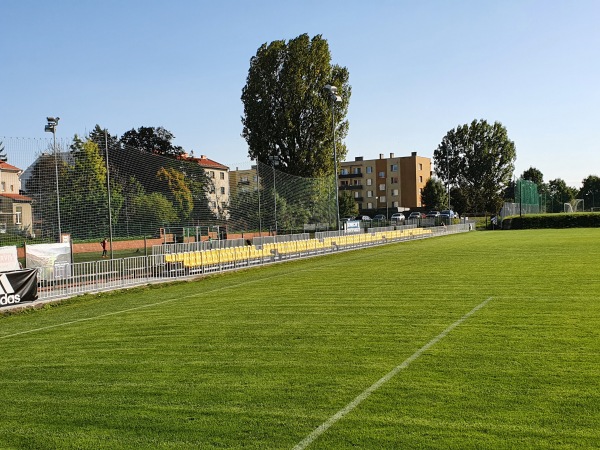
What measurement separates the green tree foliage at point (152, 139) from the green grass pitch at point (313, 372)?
59730 millimetres

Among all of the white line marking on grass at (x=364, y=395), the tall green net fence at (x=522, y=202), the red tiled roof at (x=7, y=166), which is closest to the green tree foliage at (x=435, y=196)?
the tall green net fence at (x=522, y=202)

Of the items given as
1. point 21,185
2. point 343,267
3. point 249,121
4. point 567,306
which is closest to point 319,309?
point 567,306

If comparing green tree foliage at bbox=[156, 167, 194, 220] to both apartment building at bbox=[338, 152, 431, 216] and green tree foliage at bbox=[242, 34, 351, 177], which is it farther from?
apartment building at bbox=[338, 152, 431, 216]

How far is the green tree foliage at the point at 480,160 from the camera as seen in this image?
96562mm

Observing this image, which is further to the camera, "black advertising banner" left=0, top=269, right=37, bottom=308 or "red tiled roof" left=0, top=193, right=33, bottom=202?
"red tiled roof" left=0, top=193, right=33, bottom=202

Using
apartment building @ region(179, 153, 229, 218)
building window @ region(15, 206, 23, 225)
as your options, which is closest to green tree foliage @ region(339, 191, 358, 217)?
apartment building @ region(179, 153, 229, 218)

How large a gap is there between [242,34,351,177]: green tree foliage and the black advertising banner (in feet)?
120

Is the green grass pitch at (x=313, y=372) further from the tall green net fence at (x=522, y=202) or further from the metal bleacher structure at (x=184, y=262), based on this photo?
the tall green net fence at (x=522, y=202)

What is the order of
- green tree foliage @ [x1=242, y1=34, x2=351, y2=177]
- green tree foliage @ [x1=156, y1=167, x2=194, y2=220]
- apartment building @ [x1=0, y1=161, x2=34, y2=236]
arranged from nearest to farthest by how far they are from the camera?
apartment building @ [x1=0, y1=161, x2=34, y2=236], green tree foliage @ [x1=156, y1=167, x2=194, y2=220], green tree foliage @ [x1=242, y1=34, x2=351, y2=177]

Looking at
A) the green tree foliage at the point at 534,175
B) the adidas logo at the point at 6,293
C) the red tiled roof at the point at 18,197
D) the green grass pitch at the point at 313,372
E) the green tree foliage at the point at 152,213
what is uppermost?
the green tree foliage at the point at 534,175

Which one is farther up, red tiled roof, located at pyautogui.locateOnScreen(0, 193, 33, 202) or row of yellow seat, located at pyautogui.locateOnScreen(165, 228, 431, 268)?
red tiled roof, located at pyautogui.locateOnScreen(0, 193, 33, 202)

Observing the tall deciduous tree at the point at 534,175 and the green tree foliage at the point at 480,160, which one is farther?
the tall deciduous tree at the point at 534,175

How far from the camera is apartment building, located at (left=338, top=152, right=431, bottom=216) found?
353 ft

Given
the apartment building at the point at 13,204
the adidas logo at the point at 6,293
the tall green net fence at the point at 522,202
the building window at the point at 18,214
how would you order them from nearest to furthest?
the adidas logo at the point at 6,293
the apartment building at the point at 13,204
the building window at the point at 18,214
the tall green net fence at the point at 522,202
